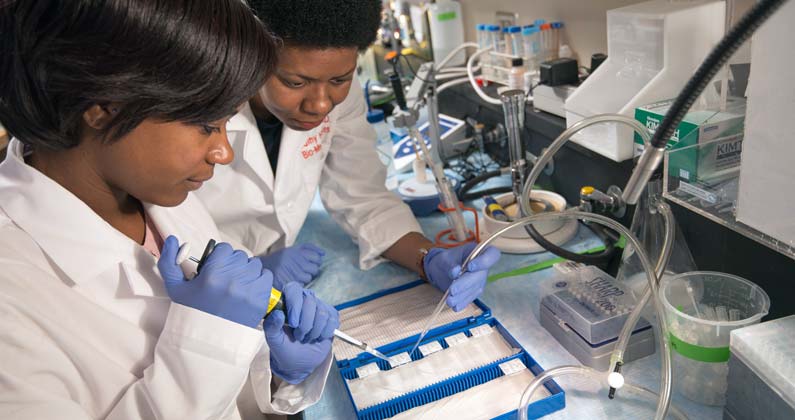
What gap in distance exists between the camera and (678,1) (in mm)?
1269

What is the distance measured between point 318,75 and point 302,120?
16 cm

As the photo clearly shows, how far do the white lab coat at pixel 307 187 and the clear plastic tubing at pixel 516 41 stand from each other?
637 millimetres

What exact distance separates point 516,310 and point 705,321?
43 cm

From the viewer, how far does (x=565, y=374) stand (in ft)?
3.29

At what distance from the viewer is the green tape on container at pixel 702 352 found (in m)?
0.86

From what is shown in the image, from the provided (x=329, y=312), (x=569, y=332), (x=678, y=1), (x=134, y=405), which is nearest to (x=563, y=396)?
(x=569, y=332)

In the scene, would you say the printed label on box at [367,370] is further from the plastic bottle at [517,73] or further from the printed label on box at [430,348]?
the plastic bottle at [517,73]

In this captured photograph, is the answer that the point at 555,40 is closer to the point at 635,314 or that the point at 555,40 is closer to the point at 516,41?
the point at 516,41

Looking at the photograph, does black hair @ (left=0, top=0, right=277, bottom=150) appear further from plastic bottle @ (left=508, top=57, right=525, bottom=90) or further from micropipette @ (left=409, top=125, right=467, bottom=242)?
plastic bottle @ (left=508, top=57, right=525, bottom=90)

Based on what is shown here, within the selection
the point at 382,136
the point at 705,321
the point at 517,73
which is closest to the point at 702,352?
the point at 705,321

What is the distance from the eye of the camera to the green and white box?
0.96m

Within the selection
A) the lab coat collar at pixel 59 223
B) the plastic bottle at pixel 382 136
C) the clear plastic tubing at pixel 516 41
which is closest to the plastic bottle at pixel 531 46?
the clear plastic tubing at pixel 516 41

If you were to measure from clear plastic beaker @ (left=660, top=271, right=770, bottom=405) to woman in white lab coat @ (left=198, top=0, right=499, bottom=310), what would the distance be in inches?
15.1

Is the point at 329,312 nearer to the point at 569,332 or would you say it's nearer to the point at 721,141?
the point at 569,332
